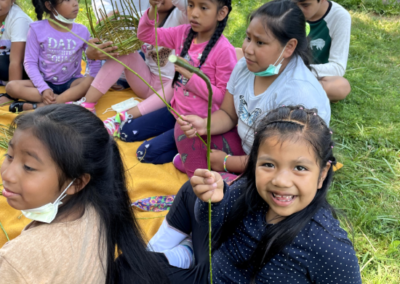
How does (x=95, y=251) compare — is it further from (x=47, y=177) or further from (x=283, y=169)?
(x=283, y=169)

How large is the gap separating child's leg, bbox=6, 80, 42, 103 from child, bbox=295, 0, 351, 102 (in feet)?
6.74

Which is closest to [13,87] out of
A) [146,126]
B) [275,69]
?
[146,126]

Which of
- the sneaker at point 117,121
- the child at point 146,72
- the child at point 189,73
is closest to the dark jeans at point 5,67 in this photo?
the child at point 146,72

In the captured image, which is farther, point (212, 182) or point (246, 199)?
point (246, 199)

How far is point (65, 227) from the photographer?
1091 mm

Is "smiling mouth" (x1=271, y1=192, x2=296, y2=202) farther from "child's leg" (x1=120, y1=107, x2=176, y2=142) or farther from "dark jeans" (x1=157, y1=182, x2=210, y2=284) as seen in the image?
"child's leg" (x1=120, y1=107, x2=176, y2=142)

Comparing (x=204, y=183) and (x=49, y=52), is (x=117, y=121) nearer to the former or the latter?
(x=49, y=52)

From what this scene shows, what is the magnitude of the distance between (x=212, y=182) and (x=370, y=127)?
1.99 m

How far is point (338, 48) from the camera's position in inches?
101

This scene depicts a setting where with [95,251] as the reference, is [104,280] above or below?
below

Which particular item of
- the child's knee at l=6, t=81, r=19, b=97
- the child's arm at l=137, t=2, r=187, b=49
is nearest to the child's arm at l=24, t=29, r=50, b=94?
the child's knee at l=6, t=81, r=19, b=97

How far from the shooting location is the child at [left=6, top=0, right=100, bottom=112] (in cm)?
276

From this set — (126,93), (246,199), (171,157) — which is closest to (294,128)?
(246,199)

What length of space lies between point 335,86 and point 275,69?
3.69ft
